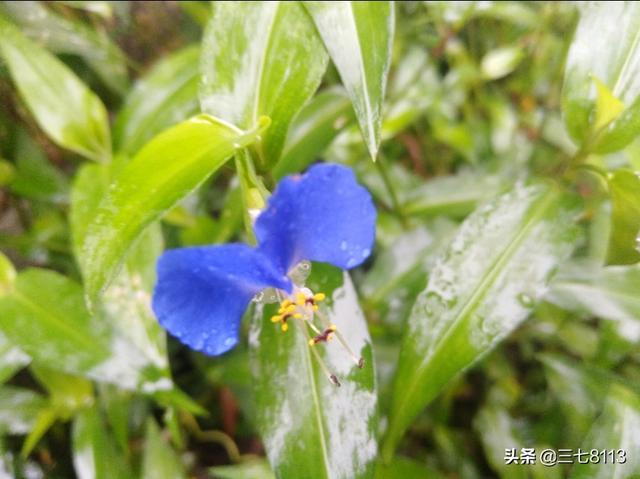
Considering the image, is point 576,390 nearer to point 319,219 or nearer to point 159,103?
point 319,219

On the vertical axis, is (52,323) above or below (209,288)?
below

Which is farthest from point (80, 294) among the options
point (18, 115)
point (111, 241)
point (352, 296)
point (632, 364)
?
point (632, 364)

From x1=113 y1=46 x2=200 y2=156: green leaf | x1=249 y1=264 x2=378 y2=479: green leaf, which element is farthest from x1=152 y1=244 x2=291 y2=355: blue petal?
x1=113 y1=46 x2=200 y2=156: green leaf

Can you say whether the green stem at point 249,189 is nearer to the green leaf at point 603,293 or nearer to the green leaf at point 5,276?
the green leaf at point 5,276

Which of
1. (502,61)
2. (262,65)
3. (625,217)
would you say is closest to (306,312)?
(262,65)

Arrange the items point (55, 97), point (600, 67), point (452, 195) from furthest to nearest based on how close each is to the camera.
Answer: point (452, 195) → point (55, 97) → point (600, 67)

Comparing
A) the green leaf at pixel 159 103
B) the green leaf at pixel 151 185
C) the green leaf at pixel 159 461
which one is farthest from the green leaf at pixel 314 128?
the green leaf at pixel 159 461
